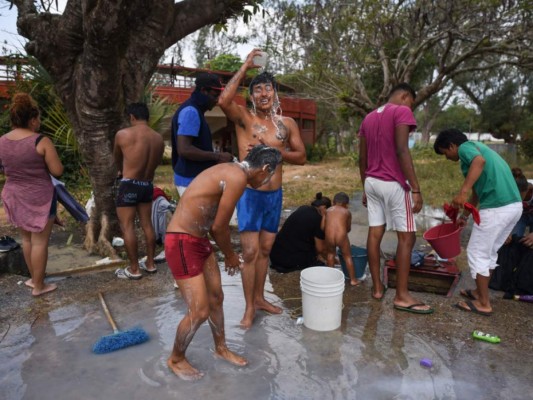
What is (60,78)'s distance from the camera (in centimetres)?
535

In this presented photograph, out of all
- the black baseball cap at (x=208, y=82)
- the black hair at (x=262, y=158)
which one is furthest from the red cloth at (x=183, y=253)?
the black baseball cap at (x=208, y=82)

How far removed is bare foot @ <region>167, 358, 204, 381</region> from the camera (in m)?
2.74

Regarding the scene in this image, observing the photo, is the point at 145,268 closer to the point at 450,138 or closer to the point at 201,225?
the point at 201,225

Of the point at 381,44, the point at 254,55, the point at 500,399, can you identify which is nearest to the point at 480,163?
the point at 500,399

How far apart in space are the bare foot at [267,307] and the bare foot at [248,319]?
0.82ft

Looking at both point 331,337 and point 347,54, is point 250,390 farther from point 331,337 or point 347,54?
point 347,54

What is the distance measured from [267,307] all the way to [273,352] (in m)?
0.70

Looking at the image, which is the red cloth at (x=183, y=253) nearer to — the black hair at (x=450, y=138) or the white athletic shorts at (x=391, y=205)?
the white athletic shorts at (x=391, y=205)

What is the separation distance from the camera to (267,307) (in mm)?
3789

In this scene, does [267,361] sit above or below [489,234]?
below

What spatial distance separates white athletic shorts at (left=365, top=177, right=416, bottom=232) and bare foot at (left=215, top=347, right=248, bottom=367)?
5.82 feet

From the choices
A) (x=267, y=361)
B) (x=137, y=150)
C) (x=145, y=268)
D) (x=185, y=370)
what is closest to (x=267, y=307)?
(x=267, y=361)

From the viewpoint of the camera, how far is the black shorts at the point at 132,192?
4.42m

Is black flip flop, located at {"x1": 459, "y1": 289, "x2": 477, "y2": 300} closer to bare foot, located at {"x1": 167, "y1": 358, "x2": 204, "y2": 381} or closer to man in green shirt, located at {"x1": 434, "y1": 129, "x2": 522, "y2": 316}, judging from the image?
man in green shirt, located at {"x1": 434, "y1": 129, "x2": 522, "y2": 316}
